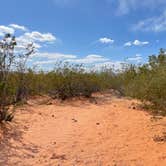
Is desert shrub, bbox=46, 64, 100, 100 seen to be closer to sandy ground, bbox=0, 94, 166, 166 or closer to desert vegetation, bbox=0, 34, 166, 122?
desert vegetation, bbox=0, 34, 166, 122

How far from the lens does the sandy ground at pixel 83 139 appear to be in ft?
20.0

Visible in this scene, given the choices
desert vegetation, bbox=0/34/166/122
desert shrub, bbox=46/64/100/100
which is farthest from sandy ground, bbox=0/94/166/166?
desert shrub, bbox=46/64/100/100

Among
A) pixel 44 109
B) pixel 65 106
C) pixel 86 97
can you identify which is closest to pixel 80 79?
pixel 86 97

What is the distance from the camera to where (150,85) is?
7930mm

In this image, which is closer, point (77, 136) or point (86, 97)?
point (77, 136)

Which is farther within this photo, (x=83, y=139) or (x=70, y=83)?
(x=70, y=83)

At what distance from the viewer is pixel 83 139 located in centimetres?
763

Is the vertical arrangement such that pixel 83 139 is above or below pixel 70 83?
below

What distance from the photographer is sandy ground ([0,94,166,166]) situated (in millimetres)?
6082

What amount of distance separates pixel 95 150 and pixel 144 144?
1177 mm

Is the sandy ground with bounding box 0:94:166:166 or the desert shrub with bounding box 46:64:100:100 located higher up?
the desert shrub with bounding box 46:64:100:100

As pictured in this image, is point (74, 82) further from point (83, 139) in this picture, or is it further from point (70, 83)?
point (83, 139)

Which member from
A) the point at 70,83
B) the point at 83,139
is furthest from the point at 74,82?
the point at 83,139

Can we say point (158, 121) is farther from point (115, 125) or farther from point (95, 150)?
point (95, 150)
